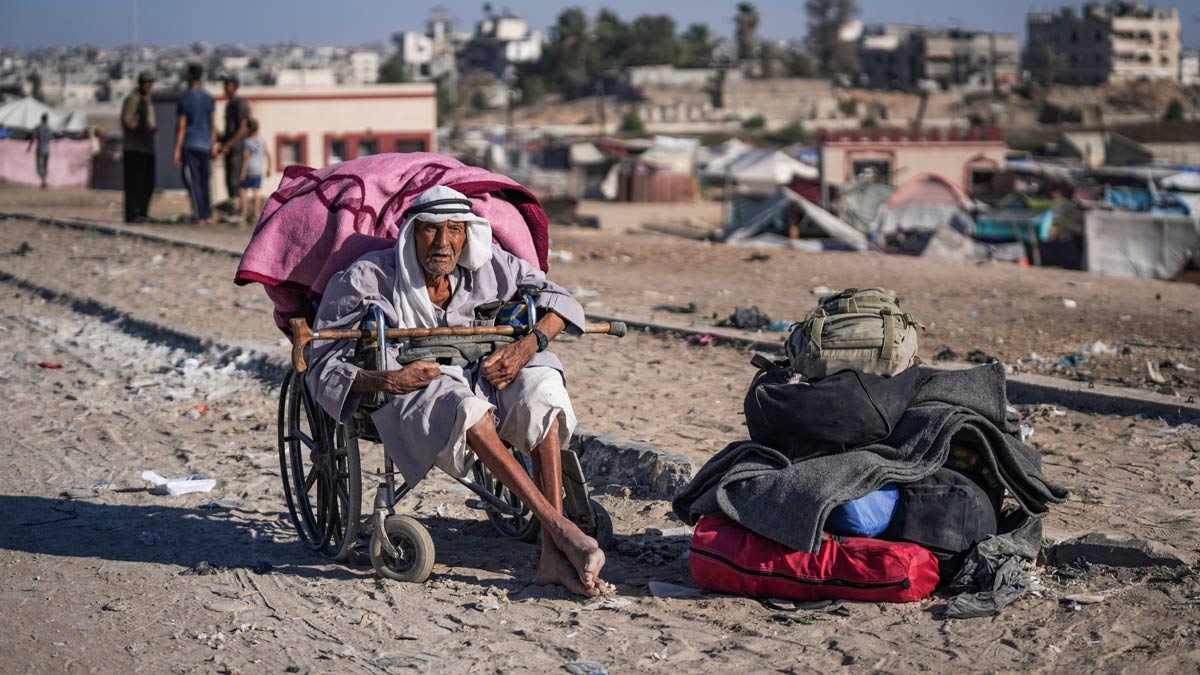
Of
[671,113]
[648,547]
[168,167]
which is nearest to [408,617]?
[648,547]

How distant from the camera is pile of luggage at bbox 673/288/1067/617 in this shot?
13.4ft

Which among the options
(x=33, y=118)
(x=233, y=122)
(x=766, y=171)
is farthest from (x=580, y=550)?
(x=33, y=118)

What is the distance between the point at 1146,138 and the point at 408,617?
8766cm

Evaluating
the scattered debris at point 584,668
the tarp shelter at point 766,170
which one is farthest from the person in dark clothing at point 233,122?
the tarp shelter at point 766,170

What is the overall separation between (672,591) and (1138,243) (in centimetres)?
1884

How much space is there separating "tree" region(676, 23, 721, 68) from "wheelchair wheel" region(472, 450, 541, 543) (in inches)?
4337

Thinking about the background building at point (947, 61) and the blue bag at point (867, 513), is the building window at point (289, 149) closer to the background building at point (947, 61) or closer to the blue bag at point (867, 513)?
the blue bag at point (867, 513)

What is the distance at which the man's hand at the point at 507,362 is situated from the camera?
441 cm

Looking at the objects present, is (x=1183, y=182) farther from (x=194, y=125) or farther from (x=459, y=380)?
(x=459, y=380)

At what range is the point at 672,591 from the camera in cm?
439

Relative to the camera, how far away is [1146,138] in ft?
275

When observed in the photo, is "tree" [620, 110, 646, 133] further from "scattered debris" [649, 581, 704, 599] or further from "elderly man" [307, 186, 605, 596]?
"scattered debris" [649, 581, 704, 599]

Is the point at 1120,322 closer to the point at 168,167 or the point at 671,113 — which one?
the point at 168,167

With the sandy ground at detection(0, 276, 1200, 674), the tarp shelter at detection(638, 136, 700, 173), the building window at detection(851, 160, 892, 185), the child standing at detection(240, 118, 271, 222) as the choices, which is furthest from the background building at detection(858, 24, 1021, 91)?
the sandy ground at detection(0, 276, 1200, 674)
